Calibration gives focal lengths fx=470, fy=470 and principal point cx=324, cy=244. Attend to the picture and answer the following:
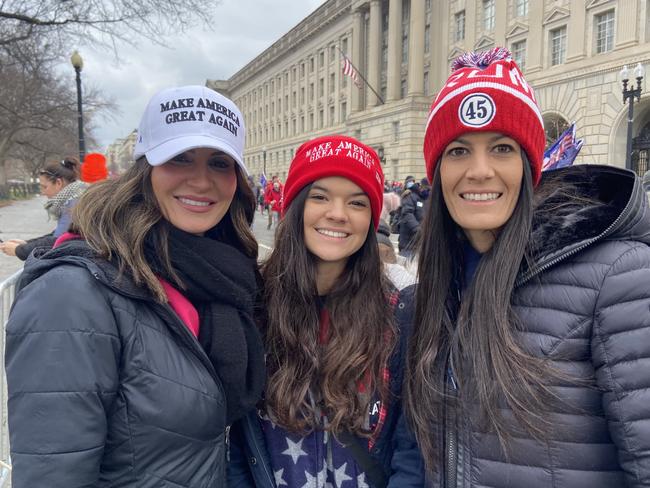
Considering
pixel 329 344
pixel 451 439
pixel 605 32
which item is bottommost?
pixel 451 439

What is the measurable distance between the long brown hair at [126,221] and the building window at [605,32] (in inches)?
1159

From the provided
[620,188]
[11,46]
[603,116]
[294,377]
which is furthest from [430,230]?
[603,116]

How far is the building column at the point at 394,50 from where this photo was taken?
139 feet

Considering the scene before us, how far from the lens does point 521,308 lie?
Answer: 1.70 m

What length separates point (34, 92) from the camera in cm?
2516

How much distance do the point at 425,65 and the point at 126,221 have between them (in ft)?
138

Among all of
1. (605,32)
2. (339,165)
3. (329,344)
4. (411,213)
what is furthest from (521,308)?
(605,32)

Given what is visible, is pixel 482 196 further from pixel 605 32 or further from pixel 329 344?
pixel 605 32

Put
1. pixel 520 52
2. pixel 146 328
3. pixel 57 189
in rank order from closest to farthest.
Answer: pixel 146 328, pixel 57 189, pixel 520 52

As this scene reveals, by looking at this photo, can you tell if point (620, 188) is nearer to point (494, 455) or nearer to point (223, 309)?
point (494, 455)

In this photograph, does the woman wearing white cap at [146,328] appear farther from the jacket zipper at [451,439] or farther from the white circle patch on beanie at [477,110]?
the white circle patch on beanie at [477,110]

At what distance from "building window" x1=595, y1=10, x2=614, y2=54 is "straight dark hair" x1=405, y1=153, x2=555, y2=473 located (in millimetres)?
28720

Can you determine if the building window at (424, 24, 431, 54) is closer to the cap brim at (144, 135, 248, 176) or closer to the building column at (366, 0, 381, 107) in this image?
the building column at (366, 0, 381, 107)

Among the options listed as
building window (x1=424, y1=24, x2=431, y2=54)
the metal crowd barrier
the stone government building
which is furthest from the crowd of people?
building window (x1=424, y1=24, x2=431, y2=54)
